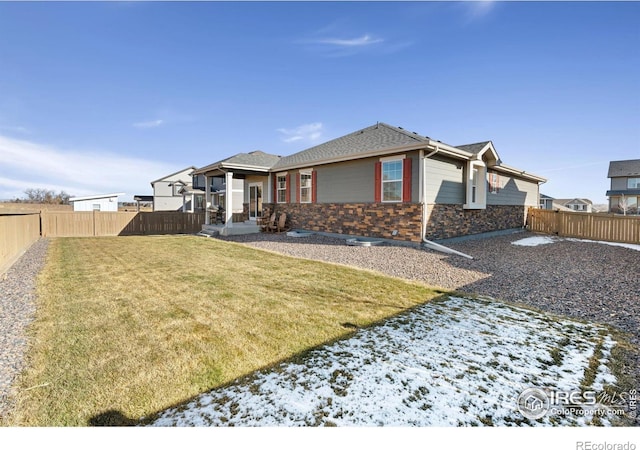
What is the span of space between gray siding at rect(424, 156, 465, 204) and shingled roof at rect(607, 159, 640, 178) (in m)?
34.6

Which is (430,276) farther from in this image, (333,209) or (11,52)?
(11,52)

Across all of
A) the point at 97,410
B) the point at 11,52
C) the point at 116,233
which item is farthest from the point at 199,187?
the point at 97,410

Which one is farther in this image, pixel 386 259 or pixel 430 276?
pixel 386 259

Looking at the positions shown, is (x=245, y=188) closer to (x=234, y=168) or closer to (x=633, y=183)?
(x=234, y=168)

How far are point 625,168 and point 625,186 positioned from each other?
2149mm

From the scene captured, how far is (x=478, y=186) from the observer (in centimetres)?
1227

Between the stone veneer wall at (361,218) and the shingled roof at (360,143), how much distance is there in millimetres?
2040

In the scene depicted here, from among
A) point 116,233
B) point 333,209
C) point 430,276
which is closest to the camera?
point 430,276

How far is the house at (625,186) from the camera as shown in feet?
98.5

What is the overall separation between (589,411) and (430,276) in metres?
4.20

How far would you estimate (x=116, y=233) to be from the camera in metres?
17.3

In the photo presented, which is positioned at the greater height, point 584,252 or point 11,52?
point 11,52

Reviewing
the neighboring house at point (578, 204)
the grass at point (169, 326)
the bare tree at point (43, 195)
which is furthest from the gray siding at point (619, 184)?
the bare tree at point (43, 195)
